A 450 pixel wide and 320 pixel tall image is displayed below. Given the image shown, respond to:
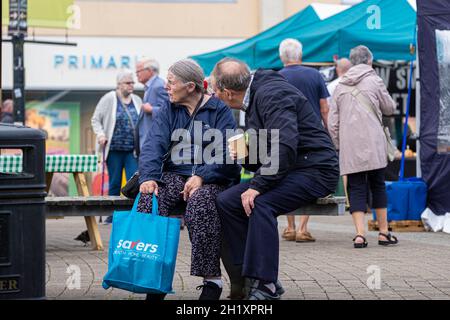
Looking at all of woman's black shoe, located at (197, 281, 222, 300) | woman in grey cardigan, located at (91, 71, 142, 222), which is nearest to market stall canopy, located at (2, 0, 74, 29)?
woman in grey cardigan, located at (91, 71, 142, 222)

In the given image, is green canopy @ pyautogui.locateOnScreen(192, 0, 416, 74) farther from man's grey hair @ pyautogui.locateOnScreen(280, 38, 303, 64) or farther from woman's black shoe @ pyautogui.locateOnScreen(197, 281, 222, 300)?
woman's black shoe @ pyautogui.locateOnScreen(197, 281, 222, 300)

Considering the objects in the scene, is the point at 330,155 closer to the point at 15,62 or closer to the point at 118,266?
the point at 118,266

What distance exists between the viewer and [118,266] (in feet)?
21.4

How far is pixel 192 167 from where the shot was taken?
7.02 metres

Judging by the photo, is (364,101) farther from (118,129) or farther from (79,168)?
(118,129)

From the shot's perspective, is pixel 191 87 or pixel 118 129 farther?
pixel 118 129

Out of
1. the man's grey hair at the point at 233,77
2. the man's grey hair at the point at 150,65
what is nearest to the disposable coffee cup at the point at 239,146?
the man's grey hair at the point at 233,77

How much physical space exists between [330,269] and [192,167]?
2029mm

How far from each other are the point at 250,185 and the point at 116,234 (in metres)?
0.85

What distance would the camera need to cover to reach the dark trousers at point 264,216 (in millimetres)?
6473

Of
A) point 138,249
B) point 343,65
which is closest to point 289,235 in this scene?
point 343,65

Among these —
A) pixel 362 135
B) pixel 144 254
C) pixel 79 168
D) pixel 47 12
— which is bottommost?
pixel 144 254

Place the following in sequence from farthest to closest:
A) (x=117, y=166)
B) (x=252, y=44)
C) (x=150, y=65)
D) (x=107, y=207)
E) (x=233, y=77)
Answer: (x=252, y=44) < (x=117, y=166) < (x=150, y=65) < (x=107, y=207) < (x=233, y=77)
